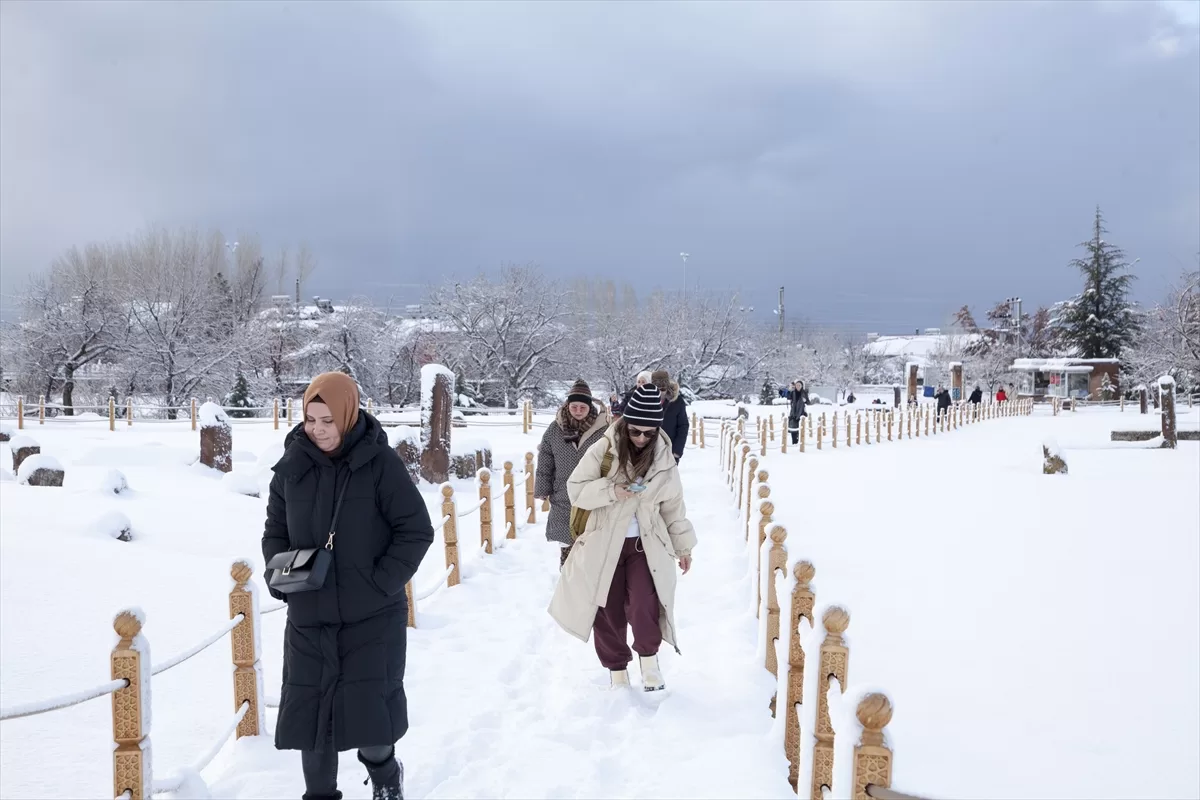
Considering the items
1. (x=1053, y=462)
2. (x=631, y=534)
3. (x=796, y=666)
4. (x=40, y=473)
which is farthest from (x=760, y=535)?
(x=1053, y=462)

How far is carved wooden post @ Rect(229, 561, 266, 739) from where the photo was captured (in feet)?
12.9

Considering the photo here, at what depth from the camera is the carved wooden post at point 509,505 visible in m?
9.68

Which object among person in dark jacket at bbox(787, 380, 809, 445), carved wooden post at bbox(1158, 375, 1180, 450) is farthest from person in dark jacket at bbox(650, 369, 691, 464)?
carved wooden post at bbox(1158, 375, 1180, 450)

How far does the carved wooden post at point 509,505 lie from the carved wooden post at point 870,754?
24.8ft

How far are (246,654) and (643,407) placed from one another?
227cm

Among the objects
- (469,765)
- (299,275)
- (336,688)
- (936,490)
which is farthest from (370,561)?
(299,275)

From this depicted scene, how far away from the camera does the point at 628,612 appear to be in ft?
15.4

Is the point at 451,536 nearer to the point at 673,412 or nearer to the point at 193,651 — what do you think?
the point at 673,412

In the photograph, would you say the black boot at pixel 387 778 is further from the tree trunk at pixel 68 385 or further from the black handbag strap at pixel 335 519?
the tree trunk at pixel 68 385

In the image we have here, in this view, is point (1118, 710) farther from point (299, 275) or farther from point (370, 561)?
point (299, 275)

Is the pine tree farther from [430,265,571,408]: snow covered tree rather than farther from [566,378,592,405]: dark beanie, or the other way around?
[566,378,592,405]: dark beanie

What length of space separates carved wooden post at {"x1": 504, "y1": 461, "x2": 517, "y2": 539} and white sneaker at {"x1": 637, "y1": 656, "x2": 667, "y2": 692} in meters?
5.00

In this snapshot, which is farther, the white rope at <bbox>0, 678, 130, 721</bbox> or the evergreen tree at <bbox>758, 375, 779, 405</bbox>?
the evergreen tree at <bbox>758, 375, 779, 405</bbox>

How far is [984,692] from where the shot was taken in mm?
5562
